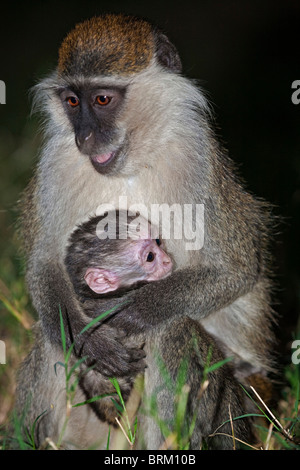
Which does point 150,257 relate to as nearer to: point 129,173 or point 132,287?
point 132,287

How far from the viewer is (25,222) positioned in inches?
178

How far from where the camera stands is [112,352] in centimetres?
381

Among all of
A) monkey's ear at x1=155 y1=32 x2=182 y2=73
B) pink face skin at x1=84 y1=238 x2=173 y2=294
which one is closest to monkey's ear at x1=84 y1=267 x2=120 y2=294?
pink face skin at x1=84 y1=238 x2=173 y2=294

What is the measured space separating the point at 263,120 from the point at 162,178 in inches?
233

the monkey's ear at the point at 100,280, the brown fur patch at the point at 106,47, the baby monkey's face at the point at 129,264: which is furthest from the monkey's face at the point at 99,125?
the monkey's ear at the point at 100,280

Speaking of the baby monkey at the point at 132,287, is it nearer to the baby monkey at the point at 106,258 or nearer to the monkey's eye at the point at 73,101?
the baby monkey at the point at 106,258

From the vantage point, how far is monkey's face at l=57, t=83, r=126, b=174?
376 cm

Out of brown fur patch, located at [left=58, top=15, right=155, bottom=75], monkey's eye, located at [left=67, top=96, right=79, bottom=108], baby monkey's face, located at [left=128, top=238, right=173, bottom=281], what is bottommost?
baby monkey's face, located at [left=128, top=238, right=173, bottom=281]

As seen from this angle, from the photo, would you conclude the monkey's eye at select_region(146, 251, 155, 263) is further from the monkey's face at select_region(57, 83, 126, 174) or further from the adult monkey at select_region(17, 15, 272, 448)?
the monkey's face at select_region(57, 83, 126, 174)

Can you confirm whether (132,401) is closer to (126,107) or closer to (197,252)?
(197,252)

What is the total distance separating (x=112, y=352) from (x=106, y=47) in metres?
1.57

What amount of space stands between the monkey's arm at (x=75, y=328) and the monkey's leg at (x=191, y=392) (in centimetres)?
14

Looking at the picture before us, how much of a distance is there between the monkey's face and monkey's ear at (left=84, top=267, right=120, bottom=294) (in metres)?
0.54

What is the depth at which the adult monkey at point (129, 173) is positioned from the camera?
12.6 ft
